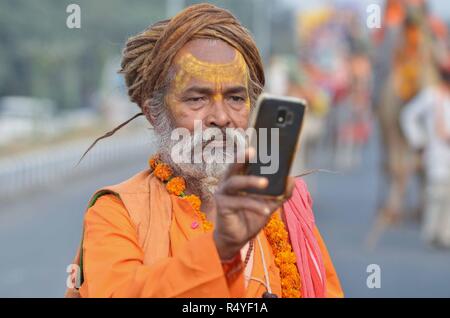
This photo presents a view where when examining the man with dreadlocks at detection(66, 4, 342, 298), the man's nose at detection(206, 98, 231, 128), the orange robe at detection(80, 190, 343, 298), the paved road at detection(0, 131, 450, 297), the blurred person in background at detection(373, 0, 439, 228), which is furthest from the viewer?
the blurred person in background at detection(373, 0, 439, 228)

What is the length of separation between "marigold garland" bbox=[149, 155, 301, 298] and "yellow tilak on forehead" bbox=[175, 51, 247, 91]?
0.25 m

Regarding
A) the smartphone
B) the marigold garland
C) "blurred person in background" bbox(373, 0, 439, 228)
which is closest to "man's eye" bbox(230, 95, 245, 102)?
the marigold garland

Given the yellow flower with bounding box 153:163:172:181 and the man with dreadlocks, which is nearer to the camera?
the man with dreadlocks

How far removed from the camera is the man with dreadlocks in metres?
2.95

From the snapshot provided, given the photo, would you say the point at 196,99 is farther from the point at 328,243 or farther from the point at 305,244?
the point at 328,243

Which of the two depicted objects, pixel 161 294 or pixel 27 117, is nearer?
pixel 161 294

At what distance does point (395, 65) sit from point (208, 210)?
37.6 feet

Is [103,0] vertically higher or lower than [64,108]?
higher

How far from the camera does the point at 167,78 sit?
3.27 metres

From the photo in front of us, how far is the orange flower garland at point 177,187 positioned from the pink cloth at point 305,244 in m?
0.22

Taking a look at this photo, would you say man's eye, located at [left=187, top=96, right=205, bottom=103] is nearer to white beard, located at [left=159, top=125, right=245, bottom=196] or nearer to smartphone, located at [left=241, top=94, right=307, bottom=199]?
white beard, located at [left=159, top=125, right=245, bottom=196]

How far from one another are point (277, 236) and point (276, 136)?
65cm
